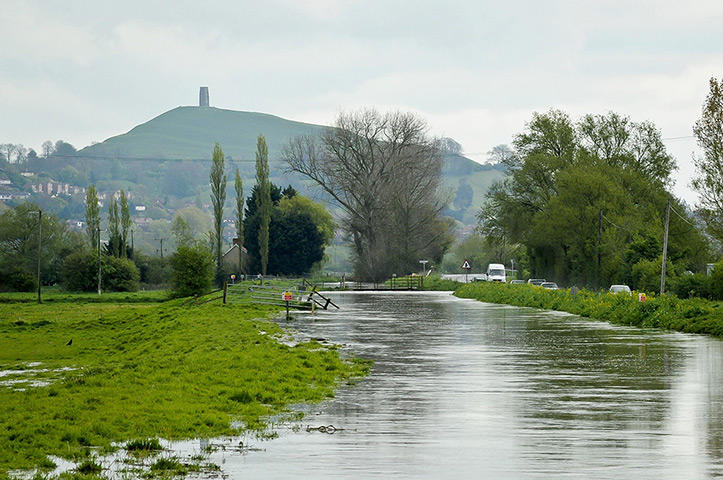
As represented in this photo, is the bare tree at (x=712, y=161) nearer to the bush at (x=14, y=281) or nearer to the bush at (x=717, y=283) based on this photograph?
the bush at (x=717, y=283)

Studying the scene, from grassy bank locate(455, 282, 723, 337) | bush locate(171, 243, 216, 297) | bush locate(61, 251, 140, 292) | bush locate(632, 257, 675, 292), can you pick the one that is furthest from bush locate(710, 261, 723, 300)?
bush locate(61, 251, 140, 292)

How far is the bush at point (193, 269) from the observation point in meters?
64.9

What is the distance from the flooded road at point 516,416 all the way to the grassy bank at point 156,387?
1069 millimetres

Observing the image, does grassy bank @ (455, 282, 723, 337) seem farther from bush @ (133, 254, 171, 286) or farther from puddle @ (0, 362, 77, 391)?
bush @ (133, 254, 171, 286)

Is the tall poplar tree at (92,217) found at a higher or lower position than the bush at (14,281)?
higher

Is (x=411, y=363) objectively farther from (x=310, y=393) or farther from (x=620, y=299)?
(x=620, y=299)

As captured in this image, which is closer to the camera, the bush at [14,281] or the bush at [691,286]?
the bush at [691,286]

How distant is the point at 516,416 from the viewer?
46.1 feet

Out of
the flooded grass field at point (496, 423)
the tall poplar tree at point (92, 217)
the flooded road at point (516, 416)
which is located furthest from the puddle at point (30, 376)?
the tall poplar tree at point (92, 217)

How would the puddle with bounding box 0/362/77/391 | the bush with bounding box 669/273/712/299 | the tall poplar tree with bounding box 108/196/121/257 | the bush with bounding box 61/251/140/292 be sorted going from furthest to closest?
1. the tall poplar tree with bounding box 108/196/121/257
2. the bush with bounding box 61/251/140/292
3. the bush with bounding box 669/273/712/299
4. the puddle with bounding box 0/362/77/391

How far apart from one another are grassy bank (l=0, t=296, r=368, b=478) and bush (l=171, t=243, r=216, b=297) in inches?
1140

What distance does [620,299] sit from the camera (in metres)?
42.5

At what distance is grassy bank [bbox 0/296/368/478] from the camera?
11750 mm

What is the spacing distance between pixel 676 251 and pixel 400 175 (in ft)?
126
